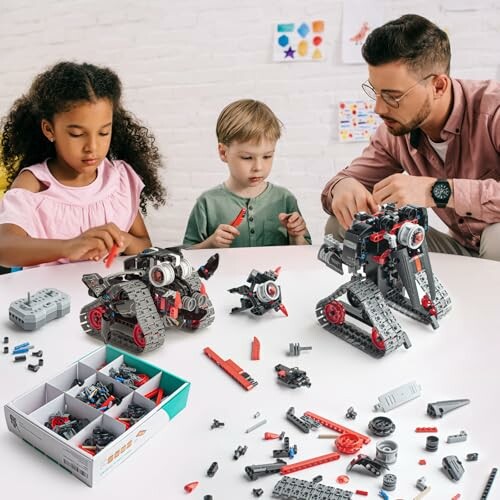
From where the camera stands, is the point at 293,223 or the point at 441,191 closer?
the point at 441,191

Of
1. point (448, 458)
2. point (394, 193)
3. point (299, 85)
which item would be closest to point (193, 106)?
point (299, 85)

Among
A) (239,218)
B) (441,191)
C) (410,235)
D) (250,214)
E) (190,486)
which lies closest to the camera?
(190,486)

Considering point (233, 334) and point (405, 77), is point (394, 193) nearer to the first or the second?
point (405, 77)

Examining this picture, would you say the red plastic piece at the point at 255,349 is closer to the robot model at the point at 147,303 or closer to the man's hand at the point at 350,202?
the robot model at the point at 147,303

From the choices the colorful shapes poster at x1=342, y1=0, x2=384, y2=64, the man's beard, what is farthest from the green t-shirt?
the colorful shapes poster at x1=342, y1=0, x2=384, y2=64

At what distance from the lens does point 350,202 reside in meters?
1.80

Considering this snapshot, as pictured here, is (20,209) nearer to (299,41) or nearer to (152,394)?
(152,394)

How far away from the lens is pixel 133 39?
11.4ft

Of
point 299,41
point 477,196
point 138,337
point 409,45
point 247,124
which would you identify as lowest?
point 138,337

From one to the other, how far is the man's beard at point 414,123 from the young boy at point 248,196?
0.40 meters

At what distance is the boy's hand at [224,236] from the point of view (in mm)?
1994

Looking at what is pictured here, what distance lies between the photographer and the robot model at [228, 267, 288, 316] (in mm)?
1419

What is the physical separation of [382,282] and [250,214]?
33.8 inches

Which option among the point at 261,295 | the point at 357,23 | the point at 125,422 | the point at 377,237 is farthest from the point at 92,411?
Result: the point at 357,23
